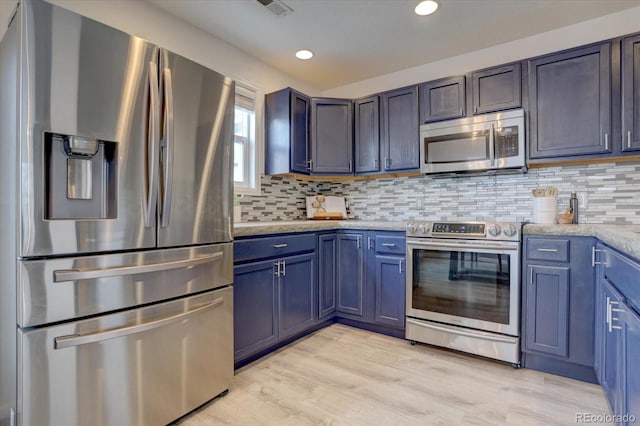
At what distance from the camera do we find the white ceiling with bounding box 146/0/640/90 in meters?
2.32

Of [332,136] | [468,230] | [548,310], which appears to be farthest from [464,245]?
[332,136]

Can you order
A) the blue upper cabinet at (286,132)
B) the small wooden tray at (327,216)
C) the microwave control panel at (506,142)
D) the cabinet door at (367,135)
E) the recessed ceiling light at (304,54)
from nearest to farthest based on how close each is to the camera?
the microwave control panel at (506,142), the recessed ceiling light at (304,54), the blue upper cabinet at (286,132), the cabinet door at (367,135), the small wooden tray at (327,216)

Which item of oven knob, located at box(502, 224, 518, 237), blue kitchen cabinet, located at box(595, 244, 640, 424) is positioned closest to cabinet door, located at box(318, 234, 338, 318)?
oven knob, located at box(502, 224, 518, 237)

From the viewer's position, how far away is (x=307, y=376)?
213cm

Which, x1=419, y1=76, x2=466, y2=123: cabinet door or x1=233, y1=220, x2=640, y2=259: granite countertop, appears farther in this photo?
x1=419, y1=76, x2=466, y2=123: cabinet door

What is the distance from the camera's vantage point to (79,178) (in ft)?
4.57

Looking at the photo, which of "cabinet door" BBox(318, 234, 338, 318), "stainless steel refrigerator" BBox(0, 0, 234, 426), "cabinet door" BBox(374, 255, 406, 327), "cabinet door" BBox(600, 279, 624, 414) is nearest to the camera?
"stainless steel refrigerator" BBox(0, 0, 234, 426)

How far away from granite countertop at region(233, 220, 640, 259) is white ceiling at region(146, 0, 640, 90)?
1554mm

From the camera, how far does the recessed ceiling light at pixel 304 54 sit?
300cm

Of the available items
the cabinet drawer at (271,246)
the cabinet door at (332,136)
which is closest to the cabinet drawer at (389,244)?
the cabinet drawer at (271,246)

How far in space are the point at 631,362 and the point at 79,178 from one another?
224cm

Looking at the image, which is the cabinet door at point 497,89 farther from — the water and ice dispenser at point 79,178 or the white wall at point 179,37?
the water and ice dispenser at point 79,178

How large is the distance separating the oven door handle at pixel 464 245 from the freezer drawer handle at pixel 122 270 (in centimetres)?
160

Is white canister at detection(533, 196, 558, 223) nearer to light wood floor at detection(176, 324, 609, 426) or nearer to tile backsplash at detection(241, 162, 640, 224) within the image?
tile backsplash at detection(241, 162, 640, 224)
